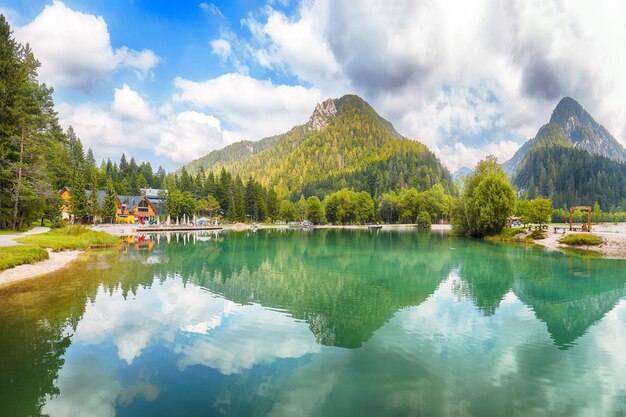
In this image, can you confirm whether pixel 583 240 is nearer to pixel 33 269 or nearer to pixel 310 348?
pixel 310 348

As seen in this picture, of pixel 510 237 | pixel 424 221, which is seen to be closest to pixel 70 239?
pixel 510 237

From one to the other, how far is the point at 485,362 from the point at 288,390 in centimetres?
638

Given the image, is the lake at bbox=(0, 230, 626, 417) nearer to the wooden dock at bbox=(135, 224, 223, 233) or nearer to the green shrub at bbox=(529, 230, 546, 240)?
the green shrub at bbox=(529, 230, 546, 240)

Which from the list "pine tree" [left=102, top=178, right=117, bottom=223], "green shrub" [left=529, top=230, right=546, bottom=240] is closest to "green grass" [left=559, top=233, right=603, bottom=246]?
"green shrub" [left=529, top=230, right=546, bottom=240]

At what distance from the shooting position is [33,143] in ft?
136

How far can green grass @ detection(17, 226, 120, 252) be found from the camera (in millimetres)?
33562

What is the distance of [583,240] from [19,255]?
215ft

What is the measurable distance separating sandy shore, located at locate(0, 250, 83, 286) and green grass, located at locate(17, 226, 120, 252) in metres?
3.73

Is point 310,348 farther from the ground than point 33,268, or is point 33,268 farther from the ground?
point 33,268

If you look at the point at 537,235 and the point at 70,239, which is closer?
the point at 70,239

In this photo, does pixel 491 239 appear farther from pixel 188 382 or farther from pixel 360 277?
pixel 188 382

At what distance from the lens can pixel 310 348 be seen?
11898 millimetres

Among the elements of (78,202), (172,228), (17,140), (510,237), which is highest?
(17,140)

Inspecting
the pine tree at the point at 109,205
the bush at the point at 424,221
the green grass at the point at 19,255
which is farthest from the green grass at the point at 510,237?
the pine tree at the point at 109,205
